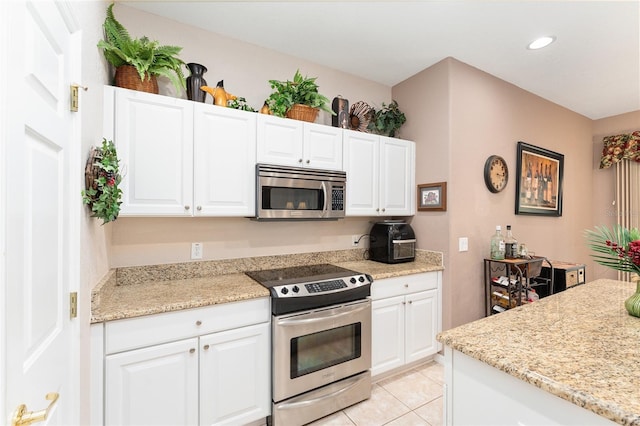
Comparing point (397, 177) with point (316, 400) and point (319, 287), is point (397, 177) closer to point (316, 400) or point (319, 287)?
point (319, 287)

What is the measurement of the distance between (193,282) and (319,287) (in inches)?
34.5

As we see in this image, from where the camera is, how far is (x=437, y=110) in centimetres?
271

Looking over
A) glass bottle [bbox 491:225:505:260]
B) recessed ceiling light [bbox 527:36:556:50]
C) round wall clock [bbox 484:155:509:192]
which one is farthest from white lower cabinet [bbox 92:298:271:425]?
recessed ceiling light [bbox 527:36:556:50]

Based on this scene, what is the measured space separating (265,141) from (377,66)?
145cm

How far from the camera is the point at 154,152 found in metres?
1.81

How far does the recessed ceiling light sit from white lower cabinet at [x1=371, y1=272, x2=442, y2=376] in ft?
6.83

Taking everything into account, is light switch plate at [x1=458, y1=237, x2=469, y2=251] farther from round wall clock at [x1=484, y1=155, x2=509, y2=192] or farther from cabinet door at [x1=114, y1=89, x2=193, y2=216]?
cabinet door at [x1=114, y1=89, x2=193, y2=216]

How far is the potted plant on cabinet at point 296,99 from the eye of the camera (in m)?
2.24

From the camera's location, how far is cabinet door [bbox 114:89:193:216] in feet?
5.67

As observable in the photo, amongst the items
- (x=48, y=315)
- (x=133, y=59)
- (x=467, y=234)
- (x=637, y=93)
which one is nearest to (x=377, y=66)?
(x=467, y=234)

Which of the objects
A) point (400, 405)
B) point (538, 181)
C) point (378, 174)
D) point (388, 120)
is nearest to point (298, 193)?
point (378, 174)

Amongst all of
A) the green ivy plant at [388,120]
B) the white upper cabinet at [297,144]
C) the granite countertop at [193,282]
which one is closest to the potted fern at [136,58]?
the white upper cabinet at [297,144]

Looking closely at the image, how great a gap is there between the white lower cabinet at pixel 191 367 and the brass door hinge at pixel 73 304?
0.29 metres

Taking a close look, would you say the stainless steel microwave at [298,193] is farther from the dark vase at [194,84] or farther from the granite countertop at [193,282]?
the dark vase at [194,84]
